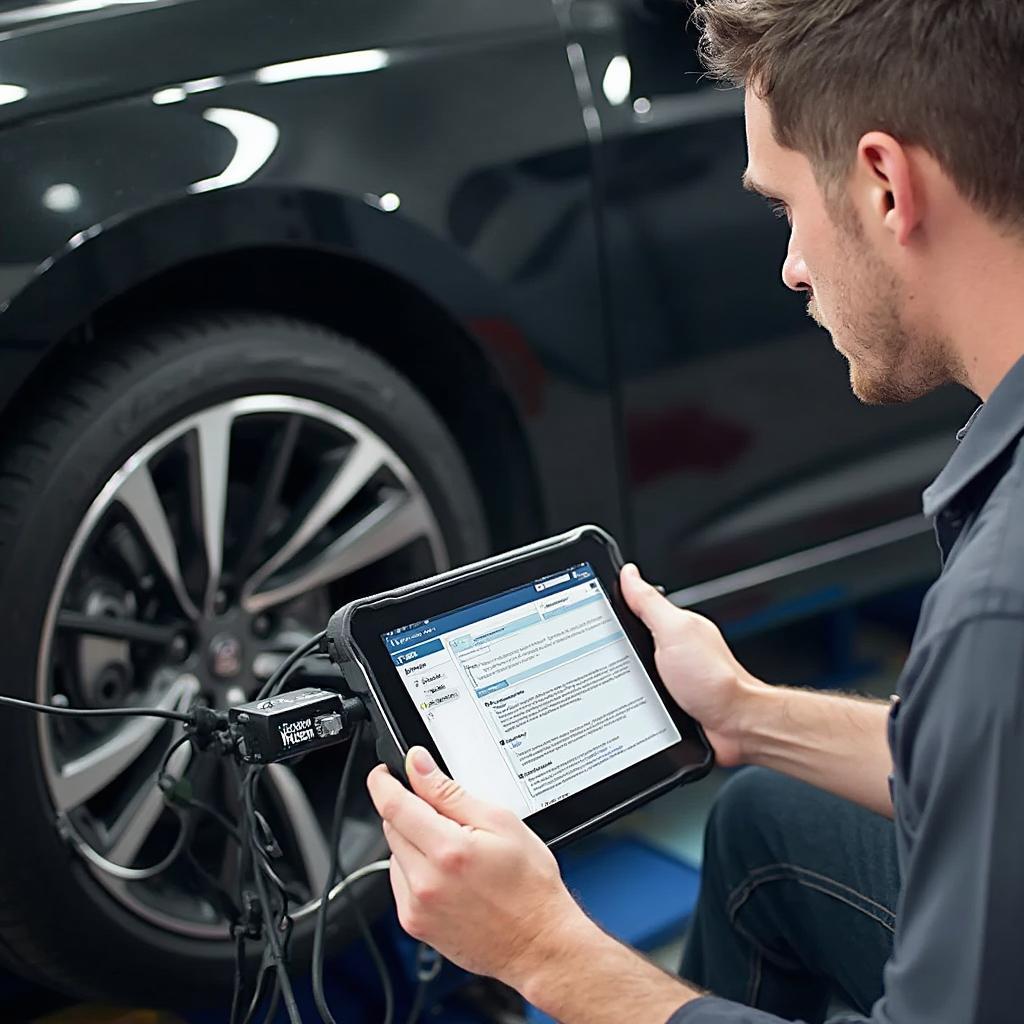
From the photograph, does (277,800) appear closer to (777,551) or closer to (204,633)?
(204,633)

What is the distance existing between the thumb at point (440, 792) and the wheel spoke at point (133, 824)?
459 mm

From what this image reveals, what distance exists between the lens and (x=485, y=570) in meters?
1.22

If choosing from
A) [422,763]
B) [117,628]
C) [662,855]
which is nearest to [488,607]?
[422,763]

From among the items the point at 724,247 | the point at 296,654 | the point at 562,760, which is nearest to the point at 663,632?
the point at 562,760

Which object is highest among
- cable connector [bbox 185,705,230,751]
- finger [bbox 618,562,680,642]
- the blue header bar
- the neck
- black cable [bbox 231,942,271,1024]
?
the neck

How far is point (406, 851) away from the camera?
1033 mm

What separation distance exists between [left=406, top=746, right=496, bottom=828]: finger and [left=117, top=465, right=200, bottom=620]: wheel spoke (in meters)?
0.48

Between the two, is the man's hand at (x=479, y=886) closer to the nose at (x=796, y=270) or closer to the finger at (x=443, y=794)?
the finger at (x=443, y=794)

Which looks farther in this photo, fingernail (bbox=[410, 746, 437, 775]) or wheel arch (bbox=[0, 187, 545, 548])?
wheel arch (bbox=[0, 187, 545, 548])

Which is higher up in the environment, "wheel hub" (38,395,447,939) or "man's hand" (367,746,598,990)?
"wheel hub" (38,395,447,939)

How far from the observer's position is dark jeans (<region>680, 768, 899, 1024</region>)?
1.29 meters

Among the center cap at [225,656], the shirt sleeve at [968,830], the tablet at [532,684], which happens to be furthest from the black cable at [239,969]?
the shirt sleeve at [968,830]

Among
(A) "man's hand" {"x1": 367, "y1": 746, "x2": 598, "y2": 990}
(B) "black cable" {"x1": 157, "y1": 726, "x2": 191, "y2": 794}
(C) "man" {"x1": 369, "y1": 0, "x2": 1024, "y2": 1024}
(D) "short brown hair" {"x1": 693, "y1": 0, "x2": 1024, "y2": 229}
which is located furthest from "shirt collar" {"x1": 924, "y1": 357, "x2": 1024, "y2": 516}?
(B) "black cable" {"x1": 157, "y1": 726, "x2": 191, "y2": 794}

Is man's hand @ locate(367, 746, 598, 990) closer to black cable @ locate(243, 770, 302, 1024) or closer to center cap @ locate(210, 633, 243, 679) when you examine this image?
black cable @ locate(243, 770, 302, 1024)
